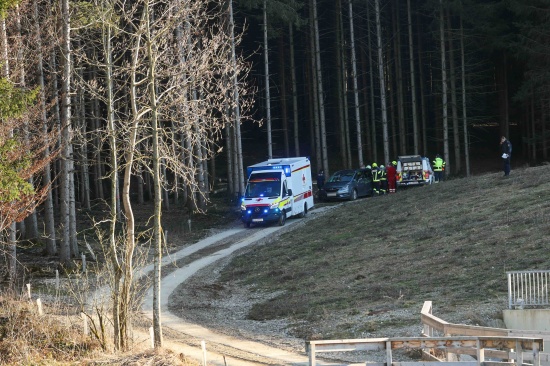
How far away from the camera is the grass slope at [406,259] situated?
19828 mm

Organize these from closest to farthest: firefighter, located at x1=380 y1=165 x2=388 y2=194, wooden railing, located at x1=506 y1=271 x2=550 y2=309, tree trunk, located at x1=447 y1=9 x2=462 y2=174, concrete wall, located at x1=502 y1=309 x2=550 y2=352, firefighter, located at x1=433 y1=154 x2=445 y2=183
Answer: concrete wall, located at x1=502 y1=309 x2=550 y2=352, wooden railing, located at x1=506 y1=271 x2=550 y2=309, firefighter, located at x1=433 y1=154 x2=445 y2=183, firefighter, located at x1=380 y1=165 x2=388 y2=194, tree trunk, located at x1=447 y1=9 x2=462 y2=174

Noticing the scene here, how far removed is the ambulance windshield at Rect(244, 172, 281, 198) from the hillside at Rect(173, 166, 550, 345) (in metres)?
2.56

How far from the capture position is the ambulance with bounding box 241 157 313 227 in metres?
36.8

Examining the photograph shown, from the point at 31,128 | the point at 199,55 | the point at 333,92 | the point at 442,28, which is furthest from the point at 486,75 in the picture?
the point at 199,55

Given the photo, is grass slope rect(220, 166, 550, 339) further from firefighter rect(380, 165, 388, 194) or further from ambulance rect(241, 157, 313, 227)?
firefighter rect(380, 165, 388, 194)

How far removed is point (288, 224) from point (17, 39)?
1775cm

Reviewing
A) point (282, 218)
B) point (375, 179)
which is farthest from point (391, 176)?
point (282, 218)

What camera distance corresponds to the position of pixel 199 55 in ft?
58.4

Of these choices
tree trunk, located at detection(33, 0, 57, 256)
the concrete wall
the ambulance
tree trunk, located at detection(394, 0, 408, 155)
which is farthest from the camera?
tree trunk, located at detection(394, 0, 408, 155)

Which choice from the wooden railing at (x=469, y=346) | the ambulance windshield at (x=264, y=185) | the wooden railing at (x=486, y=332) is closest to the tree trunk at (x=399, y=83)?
the ambulance windshield at (x=264, y=185)

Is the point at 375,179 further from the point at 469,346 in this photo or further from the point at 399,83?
the point at 469,346

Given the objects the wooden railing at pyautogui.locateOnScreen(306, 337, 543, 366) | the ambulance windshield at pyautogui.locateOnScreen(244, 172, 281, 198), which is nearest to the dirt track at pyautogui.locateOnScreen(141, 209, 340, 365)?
the wooden railing at pyautogui.locateOnScreen(306, 337, 543, 366)

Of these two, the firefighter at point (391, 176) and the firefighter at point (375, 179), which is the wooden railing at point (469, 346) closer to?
the firefighter at point (391, 176)

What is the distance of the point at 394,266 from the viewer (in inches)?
983
